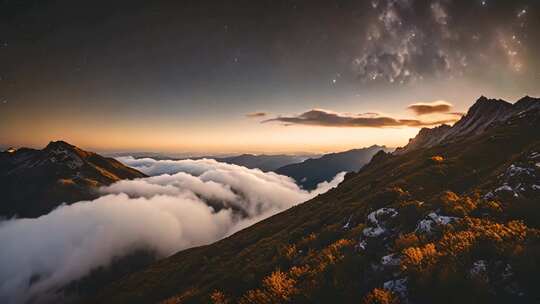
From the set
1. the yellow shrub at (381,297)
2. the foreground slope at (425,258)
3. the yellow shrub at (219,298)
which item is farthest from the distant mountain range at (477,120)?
the yellow shrub at (381,297)

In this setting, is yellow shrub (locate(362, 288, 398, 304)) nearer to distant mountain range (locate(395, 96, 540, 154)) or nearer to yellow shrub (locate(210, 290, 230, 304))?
yellow shrub (locate(210, 290, 230, 304))

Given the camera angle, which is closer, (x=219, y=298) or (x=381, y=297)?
(x=381, y=297)

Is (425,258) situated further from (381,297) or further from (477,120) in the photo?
(477,120)

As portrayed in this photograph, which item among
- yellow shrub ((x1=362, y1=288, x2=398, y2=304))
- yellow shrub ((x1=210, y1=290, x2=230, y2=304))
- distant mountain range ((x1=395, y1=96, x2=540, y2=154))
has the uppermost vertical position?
distant mountain range ((x1=395, y1=96, x2=540, y2=154))

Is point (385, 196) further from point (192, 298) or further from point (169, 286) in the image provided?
point (169, 286)

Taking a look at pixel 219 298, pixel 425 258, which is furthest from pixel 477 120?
pixel 219 298

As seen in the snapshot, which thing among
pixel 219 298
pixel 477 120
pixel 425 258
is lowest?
pixel 219 298

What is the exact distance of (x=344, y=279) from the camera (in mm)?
13484

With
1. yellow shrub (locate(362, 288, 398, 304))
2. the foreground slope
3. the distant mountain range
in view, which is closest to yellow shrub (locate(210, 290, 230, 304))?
the foreground slope

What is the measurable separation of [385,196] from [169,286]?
134ft

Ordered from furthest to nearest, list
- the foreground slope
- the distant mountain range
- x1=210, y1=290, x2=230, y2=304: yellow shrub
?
the distant mountain range → x1=210, y1=290, x2=230, y2=304: yellow shrub → the foreground slope

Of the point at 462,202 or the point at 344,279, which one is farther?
the point at 462,202

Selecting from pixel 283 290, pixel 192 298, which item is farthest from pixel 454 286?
pixel 192 298

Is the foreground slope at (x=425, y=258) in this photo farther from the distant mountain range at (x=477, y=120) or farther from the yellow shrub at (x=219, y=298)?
the distant mountain range at (x=477, y=120)
